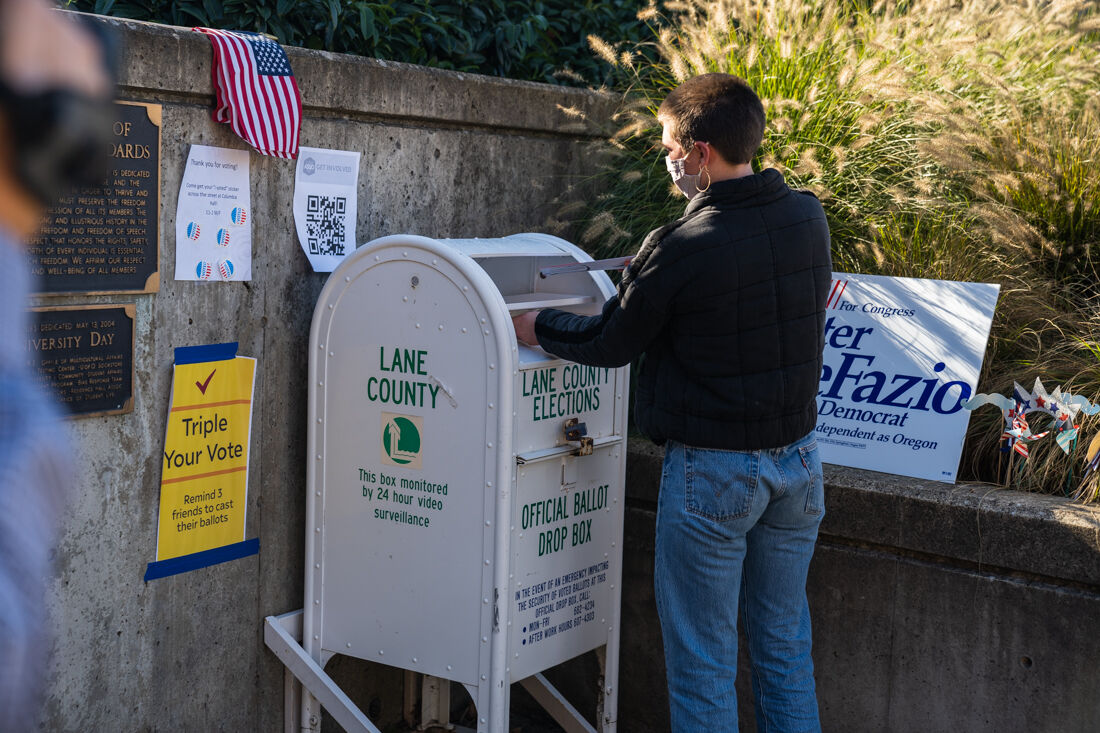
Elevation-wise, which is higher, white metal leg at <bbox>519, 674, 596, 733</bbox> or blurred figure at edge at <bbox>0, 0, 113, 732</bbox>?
blurred figure at edge at <bbox>0, 0, 113, 732</bbox>

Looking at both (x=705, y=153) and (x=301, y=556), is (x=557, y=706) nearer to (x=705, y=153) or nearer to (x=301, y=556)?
(x=301, y=556)

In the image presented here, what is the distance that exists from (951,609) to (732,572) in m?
0.99

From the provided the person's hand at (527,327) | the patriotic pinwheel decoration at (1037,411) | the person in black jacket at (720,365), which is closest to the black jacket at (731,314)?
the person in black jacket at (720,365)

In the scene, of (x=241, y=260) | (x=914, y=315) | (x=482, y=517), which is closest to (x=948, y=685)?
(x=914, y=315)

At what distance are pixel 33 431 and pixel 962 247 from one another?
4011mm

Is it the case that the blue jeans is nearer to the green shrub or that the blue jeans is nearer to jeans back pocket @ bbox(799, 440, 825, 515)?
jeans back pocket @ bbox(799, 440, 825, 515)

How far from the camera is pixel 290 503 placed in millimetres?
3762

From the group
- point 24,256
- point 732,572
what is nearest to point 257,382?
point 732,572

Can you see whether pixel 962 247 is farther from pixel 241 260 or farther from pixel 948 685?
pixel 241 260

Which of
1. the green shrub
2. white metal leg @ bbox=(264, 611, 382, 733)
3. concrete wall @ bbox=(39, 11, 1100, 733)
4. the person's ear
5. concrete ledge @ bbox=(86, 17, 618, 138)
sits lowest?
white metal leg @ bbox=(264, 611, 382, 733)

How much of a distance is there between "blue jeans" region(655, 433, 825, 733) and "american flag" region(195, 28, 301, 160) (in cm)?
157

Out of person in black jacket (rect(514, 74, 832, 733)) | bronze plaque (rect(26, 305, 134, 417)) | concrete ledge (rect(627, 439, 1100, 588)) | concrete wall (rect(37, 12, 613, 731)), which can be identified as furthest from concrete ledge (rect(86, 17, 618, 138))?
concrete ledge (rect(627, 439, 1100, 588))

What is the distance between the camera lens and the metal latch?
138 inches

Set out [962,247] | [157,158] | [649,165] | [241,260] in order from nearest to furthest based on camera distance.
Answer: [157,158] → [241,260] → [962,247] → [649,165]
